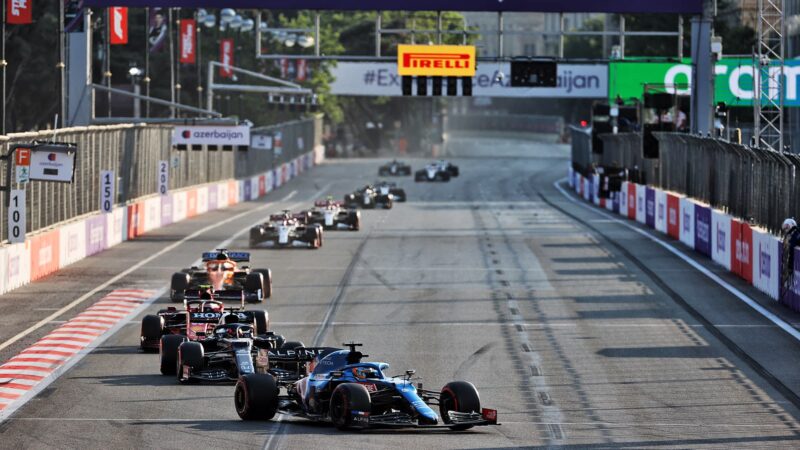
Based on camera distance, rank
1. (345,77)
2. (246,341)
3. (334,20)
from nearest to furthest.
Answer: (246,341) → (345,77) → (334,20)

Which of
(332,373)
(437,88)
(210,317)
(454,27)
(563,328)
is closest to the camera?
(332,373)

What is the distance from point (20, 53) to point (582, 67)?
114ft

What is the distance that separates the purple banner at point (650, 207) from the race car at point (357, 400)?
3696 cm

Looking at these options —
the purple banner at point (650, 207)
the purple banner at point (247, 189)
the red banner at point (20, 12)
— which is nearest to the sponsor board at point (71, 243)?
the red banner at point (20, 12)

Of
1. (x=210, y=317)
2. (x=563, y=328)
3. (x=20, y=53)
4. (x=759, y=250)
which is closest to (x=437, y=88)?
(x=759, y=250)

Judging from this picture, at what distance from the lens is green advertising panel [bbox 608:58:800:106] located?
218ft

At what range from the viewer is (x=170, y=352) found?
23.5 m

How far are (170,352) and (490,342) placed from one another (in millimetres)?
6407

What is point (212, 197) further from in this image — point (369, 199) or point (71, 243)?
point (71, 243)

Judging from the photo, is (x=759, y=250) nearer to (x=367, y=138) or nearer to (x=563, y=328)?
(x=563, y=328)

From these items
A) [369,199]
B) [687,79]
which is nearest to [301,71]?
[369,199]

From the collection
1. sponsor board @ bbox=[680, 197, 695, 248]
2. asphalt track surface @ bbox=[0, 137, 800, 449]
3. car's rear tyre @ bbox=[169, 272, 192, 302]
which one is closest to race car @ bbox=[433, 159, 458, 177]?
asphalt track surface @ bbox=[0, 137, 800, 449]

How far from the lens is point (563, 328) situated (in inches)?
1168

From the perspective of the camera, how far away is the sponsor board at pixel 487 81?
99.3m
